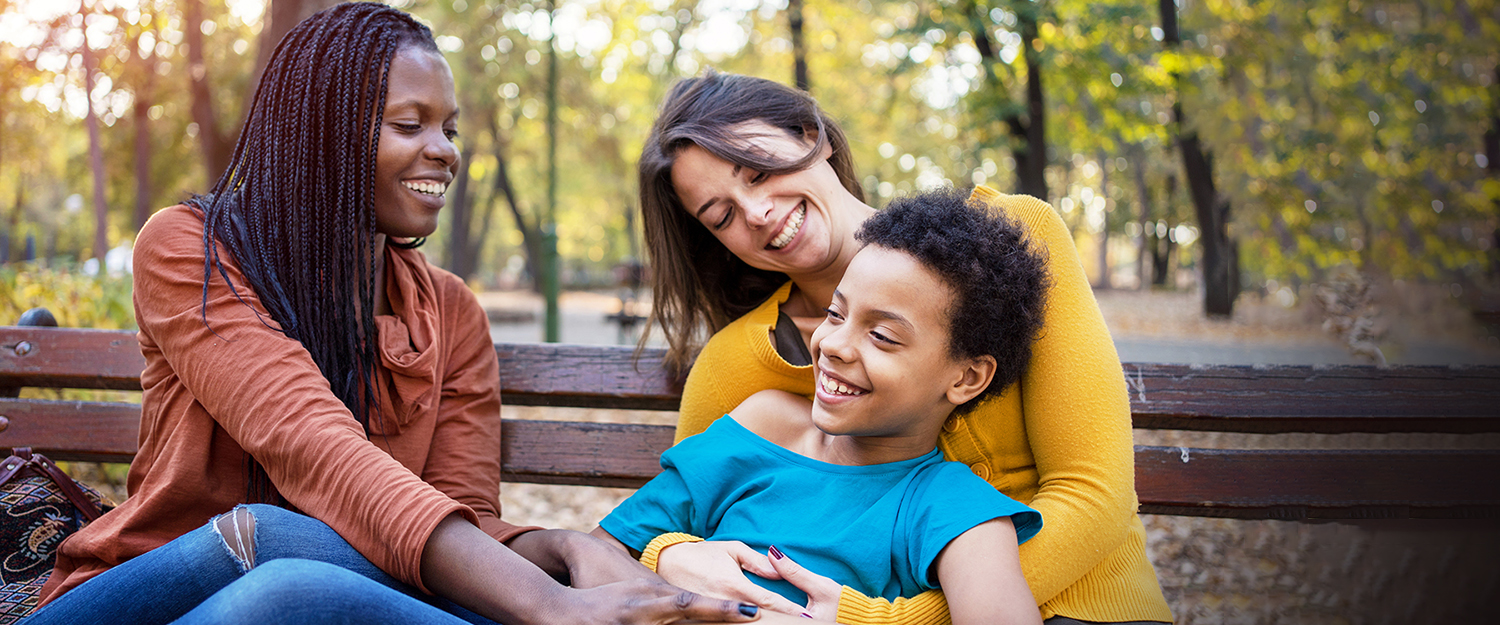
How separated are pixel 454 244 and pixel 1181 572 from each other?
23.5m

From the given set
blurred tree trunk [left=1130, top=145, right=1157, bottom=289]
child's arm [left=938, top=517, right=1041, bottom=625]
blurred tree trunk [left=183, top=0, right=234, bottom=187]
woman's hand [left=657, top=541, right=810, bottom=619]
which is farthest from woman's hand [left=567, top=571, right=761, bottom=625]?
blurred tree trunk [left=1130, top=145, right=1157, bottom=289]

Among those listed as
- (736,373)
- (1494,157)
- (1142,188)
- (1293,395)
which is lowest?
(1142,188)

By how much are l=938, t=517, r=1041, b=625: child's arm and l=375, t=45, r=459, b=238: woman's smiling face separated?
4.57 ft

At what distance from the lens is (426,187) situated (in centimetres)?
227

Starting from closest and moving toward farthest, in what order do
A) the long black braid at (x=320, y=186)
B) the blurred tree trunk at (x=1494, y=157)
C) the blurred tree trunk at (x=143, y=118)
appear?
the long black braid at (x=320, y=186)
the blurred tree trunk at (x=1494, y=157)
the blurred tree trunk at (x=143, y=118)

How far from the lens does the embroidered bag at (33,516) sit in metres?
2.20

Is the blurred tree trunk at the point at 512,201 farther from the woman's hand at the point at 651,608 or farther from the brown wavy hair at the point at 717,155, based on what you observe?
the woman's hand at the point at 651,608

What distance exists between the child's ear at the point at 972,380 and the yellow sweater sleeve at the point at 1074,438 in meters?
0.11

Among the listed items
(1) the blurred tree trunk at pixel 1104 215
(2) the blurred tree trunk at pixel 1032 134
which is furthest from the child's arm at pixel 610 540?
(1) the blurred tree trunk at pixel 1104 215

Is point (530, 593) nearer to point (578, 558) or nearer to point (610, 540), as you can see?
point (578, 558)

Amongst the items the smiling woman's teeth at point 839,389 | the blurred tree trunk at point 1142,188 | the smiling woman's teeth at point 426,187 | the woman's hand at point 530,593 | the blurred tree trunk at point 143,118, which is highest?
the smiling woman's teeth at point 426,187

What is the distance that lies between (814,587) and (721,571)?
0.18 metres

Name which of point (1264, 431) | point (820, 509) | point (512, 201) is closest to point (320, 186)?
point (820, 509)

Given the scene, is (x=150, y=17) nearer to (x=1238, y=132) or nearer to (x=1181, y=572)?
(x=1181, y=572)
